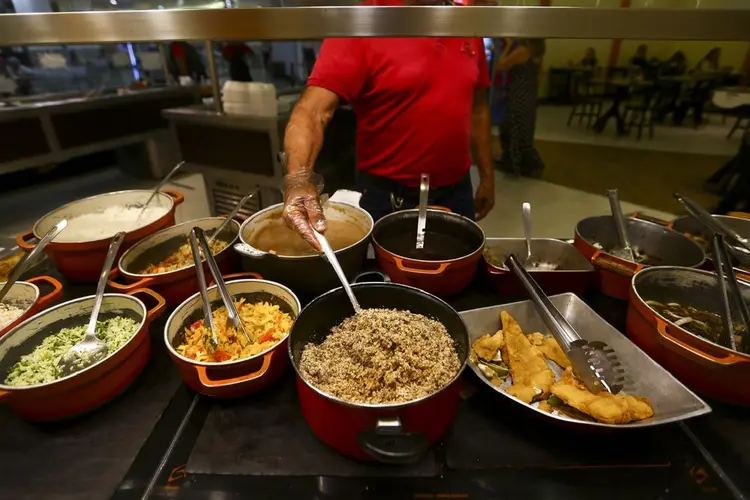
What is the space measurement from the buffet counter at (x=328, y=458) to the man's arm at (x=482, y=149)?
150 cm

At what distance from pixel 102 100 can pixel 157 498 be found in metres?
5.16

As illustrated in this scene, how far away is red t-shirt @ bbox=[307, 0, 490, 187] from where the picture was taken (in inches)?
63.5

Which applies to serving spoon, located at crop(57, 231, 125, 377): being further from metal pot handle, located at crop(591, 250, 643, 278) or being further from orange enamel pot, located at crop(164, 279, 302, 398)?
metal pot handle, located at crop(591, 250, 643, 278)

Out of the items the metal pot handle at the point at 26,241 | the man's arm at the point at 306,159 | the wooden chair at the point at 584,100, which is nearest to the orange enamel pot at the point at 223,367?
the man's arm at the point at 306,159

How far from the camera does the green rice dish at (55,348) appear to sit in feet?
2.76

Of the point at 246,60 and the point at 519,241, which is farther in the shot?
the point at 246,60

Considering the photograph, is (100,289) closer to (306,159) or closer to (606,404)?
(306,159)

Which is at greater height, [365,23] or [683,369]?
[365,23]

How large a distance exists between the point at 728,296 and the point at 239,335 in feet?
3.75

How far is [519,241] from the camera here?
1350 mm

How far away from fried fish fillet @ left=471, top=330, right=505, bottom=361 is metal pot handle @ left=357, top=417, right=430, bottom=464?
0.36 metres

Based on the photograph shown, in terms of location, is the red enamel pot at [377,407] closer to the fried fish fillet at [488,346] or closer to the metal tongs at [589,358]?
the fried fish fillet at [488,346]

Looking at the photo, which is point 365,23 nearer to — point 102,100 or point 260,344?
point 260,344

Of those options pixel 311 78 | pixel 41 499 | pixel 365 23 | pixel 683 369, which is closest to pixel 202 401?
pixel 41 499
